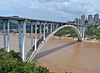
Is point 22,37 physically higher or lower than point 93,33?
higher

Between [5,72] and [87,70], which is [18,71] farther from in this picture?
[87,70]

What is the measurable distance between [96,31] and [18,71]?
4351 cm

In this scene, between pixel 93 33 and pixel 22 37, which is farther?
pixel 93 33

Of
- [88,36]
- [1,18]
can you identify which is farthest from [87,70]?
[88,36]

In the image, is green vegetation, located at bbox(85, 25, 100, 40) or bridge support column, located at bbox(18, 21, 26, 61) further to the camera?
green vegetation, located at bbox(85, 25, 100, 40)

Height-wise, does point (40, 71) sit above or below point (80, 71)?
above

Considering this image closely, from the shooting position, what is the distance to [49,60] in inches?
796

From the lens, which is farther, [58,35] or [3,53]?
[58,35]

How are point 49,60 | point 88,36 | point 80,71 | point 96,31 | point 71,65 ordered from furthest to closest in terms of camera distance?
point 96,31, point 88,36, point 49,60, point 71,65, point 80,71

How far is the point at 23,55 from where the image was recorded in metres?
16.1

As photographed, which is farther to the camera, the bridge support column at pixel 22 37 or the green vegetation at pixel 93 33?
the green vegetation at pixel 93 33

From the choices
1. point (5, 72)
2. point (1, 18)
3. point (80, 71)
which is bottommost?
point (80, 71)

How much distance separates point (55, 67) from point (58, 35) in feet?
120

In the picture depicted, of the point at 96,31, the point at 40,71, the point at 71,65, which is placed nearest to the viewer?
the point at 40,71
